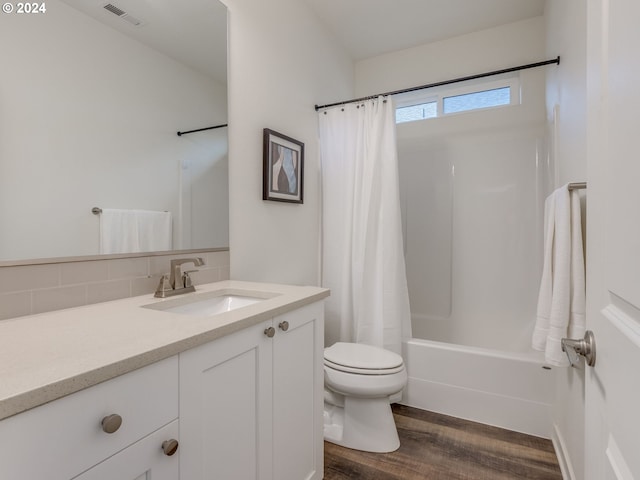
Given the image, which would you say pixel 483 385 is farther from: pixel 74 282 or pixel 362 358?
pixel 74 282

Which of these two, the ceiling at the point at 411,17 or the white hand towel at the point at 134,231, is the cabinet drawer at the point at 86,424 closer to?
the white hand towel at the point at 134,231

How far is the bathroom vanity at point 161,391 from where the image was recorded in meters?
0.55

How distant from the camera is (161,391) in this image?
2.39 feet

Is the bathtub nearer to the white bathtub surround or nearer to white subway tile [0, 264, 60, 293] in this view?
the white bathtub surround

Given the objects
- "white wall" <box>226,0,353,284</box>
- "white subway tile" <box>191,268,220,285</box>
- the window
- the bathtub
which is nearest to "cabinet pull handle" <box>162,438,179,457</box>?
"white subway tile" <box>191,268,220,285</box>

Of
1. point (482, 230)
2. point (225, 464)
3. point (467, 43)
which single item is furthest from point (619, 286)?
point (467, 43)

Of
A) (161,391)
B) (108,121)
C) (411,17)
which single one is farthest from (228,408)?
(411,17)

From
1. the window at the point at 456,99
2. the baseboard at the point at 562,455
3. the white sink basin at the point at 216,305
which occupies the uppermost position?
the window at the point at 456,99

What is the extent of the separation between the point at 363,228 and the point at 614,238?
166cm

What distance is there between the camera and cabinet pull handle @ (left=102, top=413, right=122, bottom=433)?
2.01 feet

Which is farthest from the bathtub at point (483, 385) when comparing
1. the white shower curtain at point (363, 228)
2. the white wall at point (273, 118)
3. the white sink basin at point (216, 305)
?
the white sink basin at point (216, 305)

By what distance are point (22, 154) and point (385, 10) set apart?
7.64 ft

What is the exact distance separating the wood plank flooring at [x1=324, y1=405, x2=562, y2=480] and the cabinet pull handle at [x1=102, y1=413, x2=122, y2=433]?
1220 millimetres

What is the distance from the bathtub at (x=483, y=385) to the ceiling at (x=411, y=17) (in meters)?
2.26
